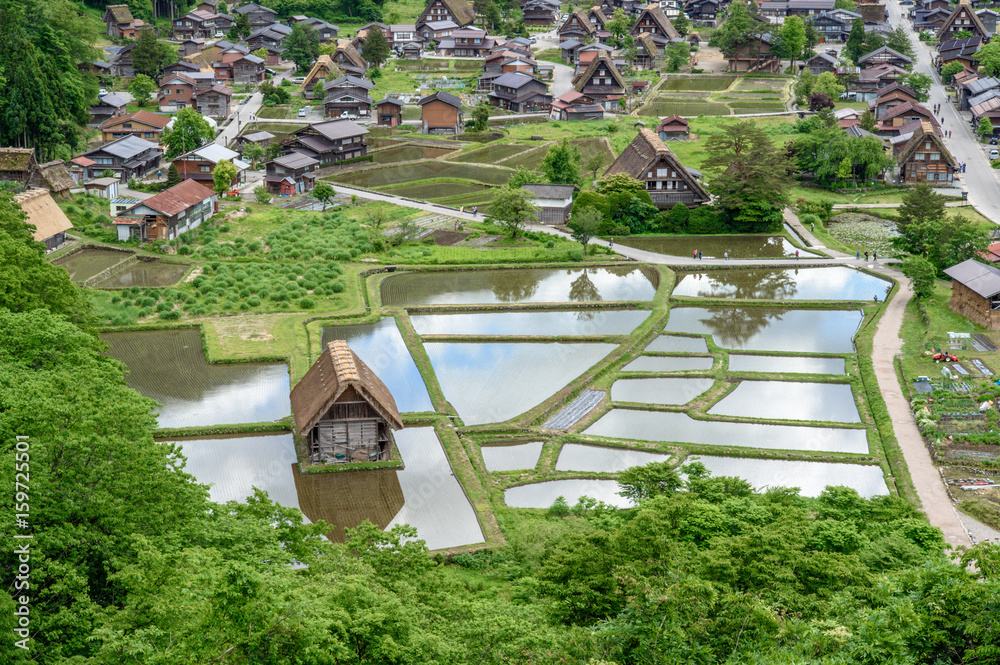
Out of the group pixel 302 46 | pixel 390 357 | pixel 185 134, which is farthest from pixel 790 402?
pixel 302 46

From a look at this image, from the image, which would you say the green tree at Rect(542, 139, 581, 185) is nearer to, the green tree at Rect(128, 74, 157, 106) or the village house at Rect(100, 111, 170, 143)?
the village house at Rect(100, 111, 170, 143)

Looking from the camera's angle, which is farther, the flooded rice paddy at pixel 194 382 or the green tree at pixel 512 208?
the green tree at pixel 512 208

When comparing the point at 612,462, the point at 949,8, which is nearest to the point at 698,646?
the point at 612,462

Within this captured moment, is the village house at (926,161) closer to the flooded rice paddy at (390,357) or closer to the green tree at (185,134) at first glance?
the flooded rice paddy at (390,357)

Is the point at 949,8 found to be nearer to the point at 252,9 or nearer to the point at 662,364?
the point at 252,9

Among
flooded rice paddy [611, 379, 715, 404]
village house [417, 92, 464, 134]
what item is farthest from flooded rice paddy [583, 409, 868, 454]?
village house [417, 92, 464, 134]

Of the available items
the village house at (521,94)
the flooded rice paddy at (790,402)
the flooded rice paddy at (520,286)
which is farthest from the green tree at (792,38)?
the flooded rice paddy at (790,402)
